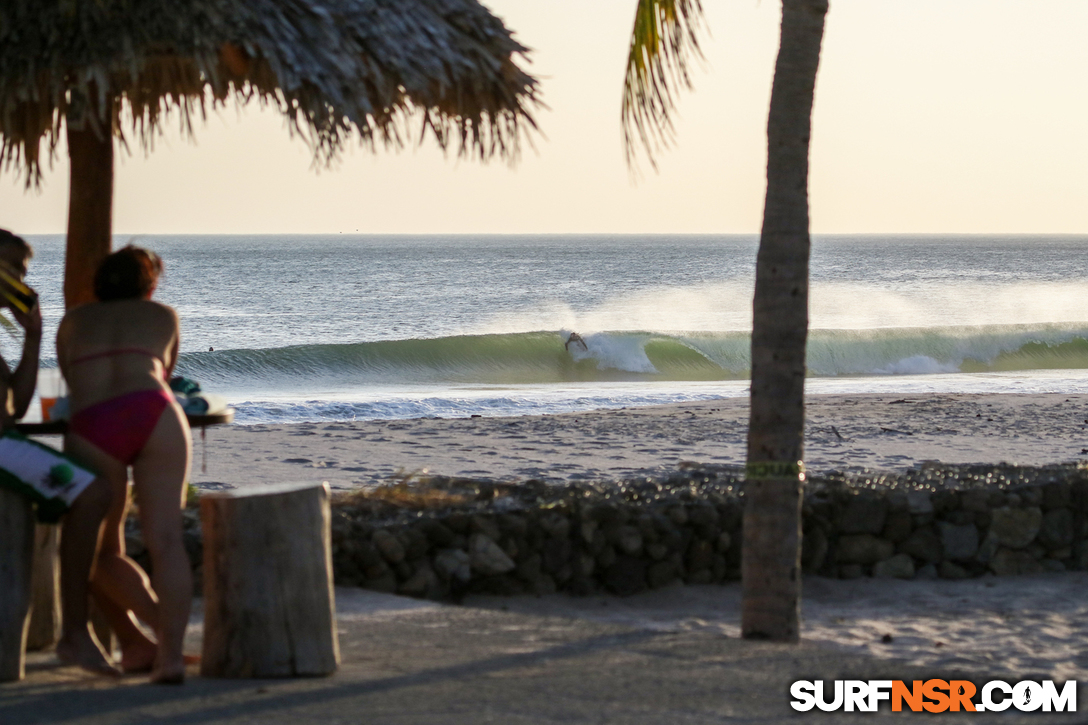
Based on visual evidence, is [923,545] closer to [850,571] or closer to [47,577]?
[850,571]

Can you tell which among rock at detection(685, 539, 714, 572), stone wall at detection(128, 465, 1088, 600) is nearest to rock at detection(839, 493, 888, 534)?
stone wall at detection(128, 465, 1088, 600)

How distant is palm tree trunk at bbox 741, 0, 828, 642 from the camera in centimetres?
450

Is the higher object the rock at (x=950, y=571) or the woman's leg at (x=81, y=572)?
the woman's leg at (x=81, y=572)

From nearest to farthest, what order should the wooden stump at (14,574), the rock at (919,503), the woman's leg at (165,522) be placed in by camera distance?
1. the wooden stump at (14,574)
2. the woman's leg at (165,522)
3. the rock at (919,503)

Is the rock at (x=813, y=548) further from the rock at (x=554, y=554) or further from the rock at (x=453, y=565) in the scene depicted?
the rock at (x=453, y=565)

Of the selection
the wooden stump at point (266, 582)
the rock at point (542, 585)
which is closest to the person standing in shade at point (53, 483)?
the wooden stump at point (266, 582)

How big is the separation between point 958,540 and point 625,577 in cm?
221

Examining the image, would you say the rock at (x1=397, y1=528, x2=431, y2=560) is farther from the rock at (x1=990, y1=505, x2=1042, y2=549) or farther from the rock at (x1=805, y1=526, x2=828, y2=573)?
the rock at (x1=990, y1=505, x2=1042, y2=549)

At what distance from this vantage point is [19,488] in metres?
3.43

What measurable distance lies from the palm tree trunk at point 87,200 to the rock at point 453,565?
6.78 feet

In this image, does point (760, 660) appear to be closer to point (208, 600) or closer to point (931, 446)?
point (208, 600)

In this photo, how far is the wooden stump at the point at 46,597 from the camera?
387cm

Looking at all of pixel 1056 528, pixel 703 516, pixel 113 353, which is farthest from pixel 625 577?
pixel 113 353

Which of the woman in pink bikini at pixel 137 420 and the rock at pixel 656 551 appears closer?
the woman in pink bikini at pixel 137 420
